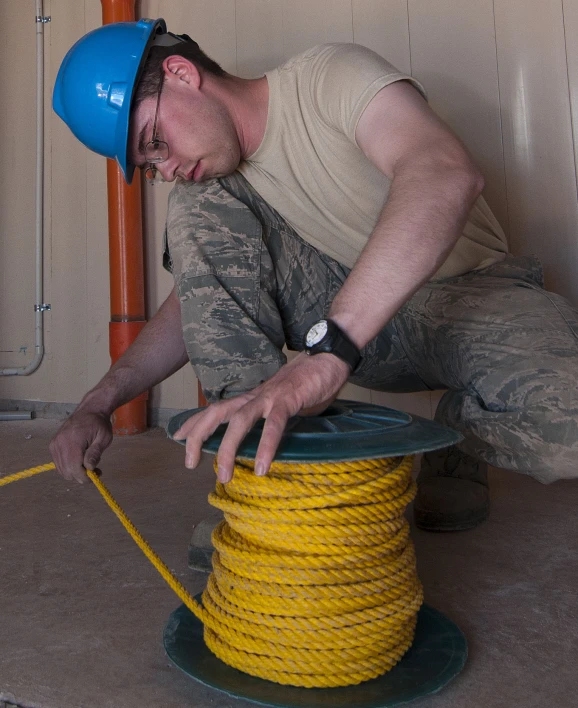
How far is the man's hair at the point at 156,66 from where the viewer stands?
1.57 metres

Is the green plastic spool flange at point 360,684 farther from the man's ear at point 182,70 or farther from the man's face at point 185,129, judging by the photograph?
the man's ear at point 182,70

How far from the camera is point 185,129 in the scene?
1578 mm

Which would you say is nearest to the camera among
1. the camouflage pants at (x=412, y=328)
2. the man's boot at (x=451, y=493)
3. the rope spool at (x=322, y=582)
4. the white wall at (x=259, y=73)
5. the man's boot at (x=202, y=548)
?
the rope spool at (x=322, y=582)

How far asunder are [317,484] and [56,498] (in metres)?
1.38

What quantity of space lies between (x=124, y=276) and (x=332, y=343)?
2412 millimetres

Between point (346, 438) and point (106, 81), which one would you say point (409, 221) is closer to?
point (346, 438)

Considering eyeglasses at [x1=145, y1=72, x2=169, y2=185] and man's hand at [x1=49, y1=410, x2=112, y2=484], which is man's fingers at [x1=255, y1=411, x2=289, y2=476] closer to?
man's hand at [x1=49, y1=410, x2=112, y2=484]

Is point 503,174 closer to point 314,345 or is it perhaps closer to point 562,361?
point 562,361

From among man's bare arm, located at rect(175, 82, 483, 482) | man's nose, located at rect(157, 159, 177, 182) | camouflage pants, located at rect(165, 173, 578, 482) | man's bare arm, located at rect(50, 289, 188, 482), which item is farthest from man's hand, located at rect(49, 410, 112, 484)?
man's nose, located at rect(157, 159, 177, 182)


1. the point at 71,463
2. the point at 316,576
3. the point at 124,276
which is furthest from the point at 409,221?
the point at 124,276

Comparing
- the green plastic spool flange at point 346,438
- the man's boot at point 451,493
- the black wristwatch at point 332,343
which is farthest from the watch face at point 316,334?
the man's boot at point 451,493

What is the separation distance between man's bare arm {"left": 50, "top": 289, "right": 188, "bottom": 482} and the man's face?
0.36 m

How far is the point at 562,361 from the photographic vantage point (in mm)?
1390

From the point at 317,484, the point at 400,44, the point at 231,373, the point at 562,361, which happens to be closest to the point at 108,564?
the point at 231,373
